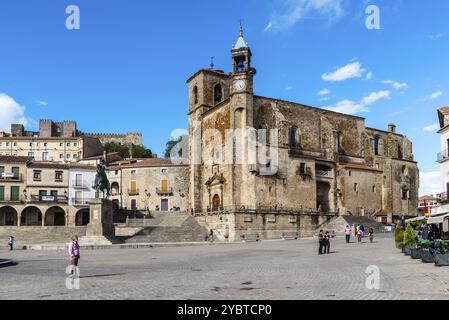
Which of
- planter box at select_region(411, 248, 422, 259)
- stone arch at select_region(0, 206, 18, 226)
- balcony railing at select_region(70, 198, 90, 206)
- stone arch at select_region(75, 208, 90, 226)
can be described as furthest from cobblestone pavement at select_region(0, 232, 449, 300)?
stone arch at select_region(75, 208, 90, 226)

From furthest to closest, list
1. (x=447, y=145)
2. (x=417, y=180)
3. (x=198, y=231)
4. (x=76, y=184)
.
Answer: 1. (x=417, y=180)
2. (x=76, y=184)
3. (x=198, y=231)
4. (x=447, y=145)

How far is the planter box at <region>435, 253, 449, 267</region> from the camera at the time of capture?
16.6 meters

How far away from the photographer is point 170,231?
45469mm

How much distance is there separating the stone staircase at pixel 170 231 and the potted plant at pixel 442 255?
27554 millimetres

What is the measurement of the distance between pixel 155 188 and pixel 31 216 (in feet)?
49.2

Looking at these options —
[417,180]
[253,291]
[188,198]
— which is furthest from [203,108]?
[253,291]

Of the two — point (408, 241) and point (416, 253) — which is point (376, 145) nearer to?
point (408, 241)

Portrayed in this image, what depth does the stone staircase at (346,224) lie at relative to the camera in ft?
170

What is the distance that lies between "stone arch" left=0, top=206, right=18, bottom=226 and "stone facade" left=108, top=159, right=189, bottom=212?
12034 mm

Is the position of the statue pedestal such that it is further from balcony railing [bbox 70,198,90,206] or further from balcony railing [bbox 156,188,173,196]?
balcony railing [bbox 156,188,173,196]

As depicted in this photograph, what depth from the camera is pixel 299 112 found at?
199 ft

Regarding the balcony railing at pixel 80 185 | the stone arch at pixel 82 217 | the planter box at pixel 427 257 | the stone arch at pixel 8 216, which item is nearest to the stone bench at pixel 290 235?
the stone arch at pixel 82 217
